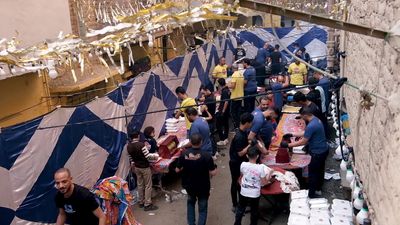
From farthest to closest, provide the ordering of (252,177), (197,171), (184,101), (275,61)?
(275,61)
(184,101)
(197,171)
(252,177)

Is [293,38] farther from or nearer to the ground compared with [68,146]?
farther from the ground

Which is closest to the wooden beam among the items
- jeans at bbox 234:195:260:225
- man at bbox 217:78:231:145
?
jeans at bbox 234:195:260:225

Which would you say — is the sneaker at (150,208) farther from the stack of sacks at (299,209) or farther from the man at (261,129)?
the stack of sacks at (299,209)

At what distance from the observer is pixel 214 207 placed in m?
7.95

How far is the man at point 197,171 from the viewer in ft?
21.1

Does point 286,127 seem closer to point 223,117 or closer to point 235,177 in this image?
point 223,117

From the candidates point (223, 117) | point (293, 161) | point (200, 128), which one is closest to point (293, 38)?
point (223, 117)

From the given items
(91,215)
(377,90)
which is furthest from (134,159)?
(377,90)

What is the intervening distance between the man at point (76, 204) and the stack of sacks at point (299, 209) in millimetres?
2657

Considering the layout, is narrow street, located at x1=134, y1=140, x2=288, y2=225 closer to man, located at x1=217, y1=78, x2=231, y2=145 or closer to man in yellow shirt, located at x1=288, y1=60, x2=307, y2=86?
man, located at x1=217, y1=78, x2=231, y2=145

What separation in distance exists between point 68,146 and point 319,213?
13.8 feet

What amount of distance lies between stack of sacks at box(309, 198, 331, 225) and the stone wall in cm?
74

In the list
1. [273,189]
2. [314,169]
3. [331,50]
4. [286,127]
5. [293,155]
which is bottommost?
[273,189]

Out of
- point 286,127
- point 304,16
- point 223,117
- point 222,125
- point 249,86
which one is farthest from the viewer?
point 249,86
